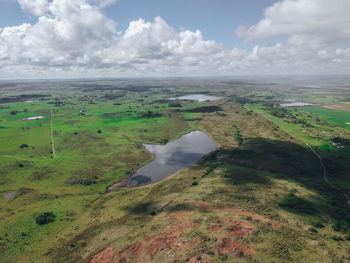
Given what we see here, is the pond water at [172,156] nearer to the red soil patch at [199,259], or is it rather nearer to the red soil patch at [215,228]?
the red soil patch at [215,228]

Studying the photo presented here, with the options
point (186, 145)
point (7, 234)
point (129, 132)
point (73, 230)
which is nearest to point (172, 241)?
point (73, 230)

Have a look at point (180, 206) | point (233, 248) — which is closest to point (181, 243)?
point (233, 248)

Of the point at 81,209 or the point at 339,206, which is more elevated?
the point at 339,206

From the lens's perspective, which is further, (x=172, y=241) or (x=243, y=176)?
(x=243, y=176)

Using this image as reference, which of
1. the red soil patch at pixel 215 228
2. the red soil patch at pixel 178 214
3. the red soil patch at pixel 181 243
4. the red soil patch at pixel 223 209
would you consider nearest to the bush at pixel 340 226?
the red soil patch at pixel 223 209

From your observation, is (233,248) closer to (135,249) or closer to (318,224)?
(135,249)

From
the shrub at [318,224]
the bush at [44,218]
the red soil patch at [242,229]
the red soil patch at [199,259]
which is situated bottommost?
the bush at [44,218]

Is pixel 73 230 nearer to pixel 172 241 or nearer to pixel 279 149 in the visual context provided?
pixel 172 241
